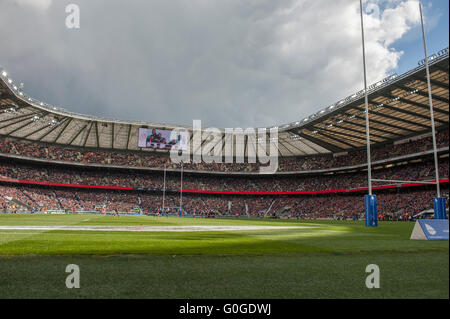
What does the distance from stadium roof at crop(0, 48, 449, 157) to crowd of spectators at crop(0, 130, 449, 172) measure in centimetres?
147

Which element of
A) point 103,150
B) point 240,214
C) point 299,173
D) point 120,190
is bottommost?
point 240,214

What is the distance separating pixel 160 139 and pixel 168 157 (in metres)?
8.39

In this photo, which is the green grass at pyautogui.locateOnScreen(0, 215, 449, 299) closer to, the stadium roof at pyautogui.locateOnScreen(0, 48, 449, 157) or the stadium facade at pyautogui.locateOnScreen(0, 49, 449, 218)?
the stadium roof at pyautogui.locateOnScreen(0, 48, 449, 157)

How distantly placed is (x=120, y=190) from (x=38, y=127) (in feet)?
66.6

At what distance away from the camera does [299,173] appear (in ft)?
221

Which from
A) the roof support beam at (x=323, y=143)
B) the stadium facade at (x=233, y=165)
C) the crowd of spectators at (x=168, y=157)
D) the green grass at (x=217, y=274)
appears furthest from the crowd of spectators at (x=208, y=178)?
the green grass at (x=217, y=274)

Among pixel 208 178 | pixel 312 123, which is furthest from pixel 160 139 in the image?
pixel 312 123

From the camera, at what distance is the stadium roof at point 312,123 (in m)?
36.2

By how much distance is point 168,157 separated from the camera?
238 ft

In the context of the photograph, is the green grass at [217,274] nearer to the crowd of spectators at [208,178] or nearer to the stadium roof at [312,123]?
the stadium roof at [312,123]

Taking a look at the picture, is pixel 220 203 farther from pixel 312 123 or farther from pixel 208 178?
pixel 312 123

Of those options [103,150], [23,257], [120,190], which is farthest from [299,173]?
[23,257]

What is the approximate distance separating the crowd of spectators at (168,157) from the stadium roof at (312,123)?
1.47 m
